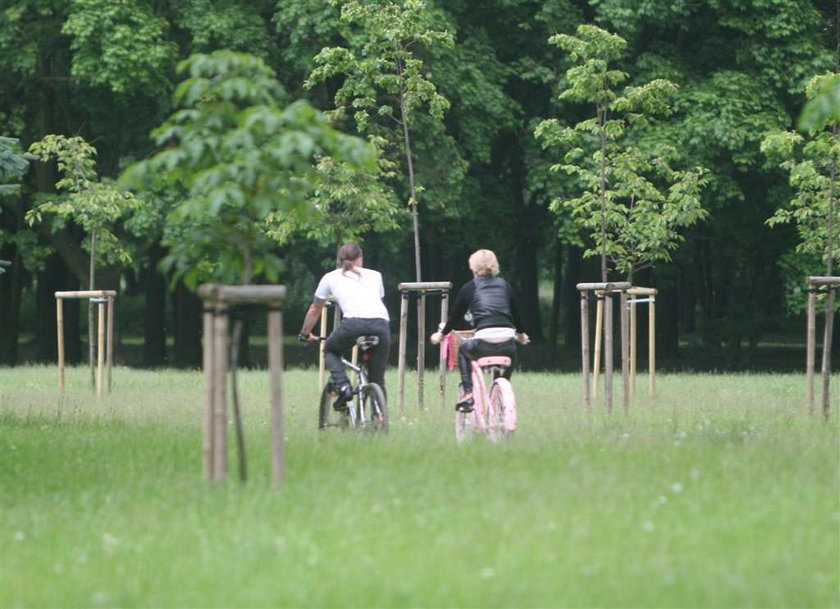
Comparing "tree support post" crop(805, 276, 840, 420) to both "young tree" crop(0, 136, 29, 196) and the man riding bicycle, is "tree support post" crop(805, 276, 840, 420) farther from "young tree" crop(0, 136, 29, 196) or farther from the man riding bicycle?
"young tree" crop(0, 136, 29, 196)

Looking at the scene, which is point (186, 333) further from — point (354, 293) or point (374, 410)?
point (374, 410)

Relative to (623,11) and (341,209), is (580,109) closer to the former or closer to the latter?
(623,11)

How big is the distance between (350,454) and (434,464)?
40.1 inches

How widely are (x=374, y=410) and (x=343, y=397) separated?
1.44ft

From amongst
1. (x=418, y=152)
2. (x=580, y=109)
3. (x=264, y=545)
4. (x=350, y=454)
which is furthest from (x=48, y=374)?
(x=264, y=545)

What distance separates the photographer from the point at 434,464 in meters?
10.9

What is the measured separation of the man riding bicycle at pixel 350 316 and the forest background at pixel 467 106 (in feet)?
33.1

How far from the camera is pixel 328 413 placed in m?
15.0

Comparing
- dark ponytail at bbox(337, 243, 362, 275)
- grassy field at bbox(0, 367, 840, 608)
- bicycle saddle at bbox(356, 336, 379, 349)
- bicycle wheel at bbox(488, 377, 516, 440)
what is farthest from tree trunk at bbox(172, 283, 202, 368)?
bicycle wheel at bbox(488, 377, 516, 440)

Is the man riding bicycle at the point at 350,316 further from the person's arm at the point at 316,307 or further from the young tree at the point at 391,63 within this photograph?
the young tree at the point at 391,63

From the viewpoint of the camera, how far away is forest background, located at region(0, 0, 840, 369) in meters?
30.0

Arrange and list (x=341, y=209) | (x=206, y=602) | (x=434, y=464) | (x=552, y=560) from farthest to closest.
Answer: (x=341, y=209), (x=434, y=464), (x=552, y=560), (x=206, y=602)

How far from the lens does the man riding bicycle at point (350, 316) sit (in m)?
14.6

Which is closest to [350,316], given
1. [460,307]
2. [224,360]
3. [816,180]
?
[460,307]
